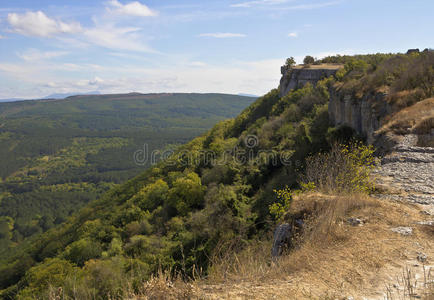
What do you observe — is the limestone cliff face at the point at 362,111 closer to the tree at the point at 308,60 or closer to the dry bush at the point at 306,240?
the dry bush at the point at 306,240

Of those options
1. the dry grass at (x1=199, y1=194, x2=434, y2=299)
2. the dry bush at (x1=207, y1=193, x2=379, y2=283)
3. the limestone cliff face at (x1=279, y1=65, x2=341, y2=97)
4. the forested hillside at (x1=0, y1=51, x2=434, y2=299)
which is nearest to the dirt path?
the dry grass at (x1=199, y1=194, x2=434, y2=299)

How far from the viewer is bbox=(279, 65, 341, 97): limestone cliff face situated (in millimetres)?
34438

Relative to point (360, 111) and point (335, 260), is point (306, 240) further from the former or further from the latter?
point (360, 111)

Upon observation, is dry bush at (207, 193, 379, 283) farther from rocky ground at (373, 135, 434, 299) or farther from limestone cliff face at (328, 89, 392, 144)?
limestone cliff face at (328, 89, 392, 144)

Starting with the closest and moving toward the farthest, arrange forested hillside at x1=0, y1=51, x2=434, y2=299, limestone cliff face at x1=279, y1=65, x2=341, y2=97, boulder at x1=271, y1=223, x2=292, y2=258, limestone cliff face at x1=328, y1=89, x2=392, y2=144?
boulder at x1=271, y1=223, x2=292, y2=258
forested hillside at x1=0, y1=51, x2=434, y2=299
limestone cliff face at x1=328, y1=89, x2=392, y2=144
limestone cliff face at x1=279, y1=65, x2=341, y2=97

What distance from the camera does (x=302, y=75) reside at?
3794 cm

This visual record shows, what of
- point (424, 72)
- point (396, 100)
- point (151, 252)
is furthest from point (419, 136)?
point (151, 252)

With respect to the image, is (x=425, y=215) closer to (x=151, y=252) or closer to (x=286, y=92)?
(x=151, y=252)

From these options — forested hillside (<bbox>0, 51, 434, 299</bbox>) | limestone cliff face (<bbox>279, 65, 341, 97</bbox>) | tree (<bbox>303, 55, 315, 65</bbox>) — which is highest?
tree (<bbox>303, 55, 315, 65</bbox>)

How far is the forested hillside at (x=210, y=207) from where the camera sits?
1345 cm

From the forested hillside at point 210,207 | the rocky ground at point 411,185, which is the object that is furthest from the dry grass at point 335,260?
the forested hillside at point 210,207

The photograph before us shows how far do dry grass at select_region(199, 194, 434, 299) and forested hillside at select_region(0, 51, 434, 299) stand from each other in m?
0.67

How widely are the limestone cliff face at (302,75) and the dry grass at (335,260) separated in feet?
101

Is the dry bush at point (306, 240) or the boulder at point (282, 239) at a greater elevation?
the dry bush at point (306, 240)
